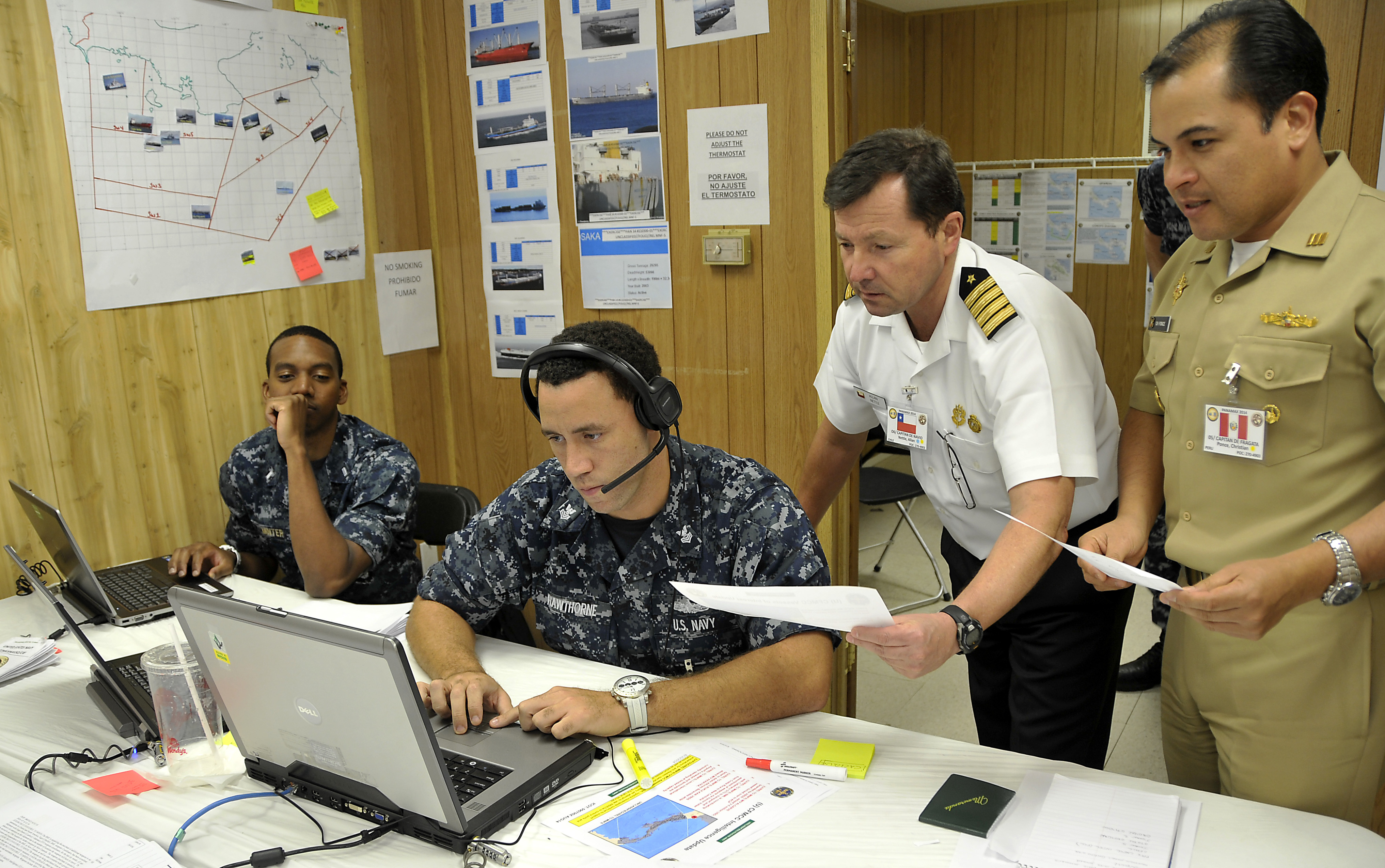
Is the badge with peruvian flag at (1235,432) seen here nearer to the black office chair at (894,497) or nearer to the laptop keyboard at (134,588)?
the black office chair at (894,497)

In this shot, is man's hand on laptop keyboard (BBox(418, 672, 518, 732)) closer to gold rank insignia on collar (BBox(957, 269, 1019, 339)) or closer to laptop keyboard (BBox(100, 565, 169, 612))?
gold rank insignia on collar (BBox(957, 269, 1019, 339))

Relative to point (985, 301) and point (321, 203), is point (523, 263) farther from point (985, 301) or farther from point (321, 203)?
point (985, 301)

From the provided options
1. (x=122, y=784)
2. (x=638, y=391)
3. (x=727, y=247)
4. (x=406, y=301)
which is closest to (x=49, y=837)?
(x=122, y=784)

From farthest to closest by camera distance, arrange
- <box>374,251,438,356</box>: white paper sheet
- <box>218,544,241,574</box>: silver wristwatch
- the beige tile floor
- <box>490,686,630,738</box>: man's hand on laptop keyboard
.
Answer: <box>374,251,438,356</box>: white paper sheet < the beige tile floor < <box>218,544,241,574</box>: silver wristwatch < <box>490,686,630,738</box>: man's hand on laptop keyboard

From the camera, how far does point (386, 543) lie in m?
2.54

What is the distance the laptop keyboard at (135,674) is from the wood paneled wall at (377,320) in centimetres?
94

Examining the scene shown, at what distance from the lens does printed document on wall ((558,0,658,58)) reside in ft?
9.28

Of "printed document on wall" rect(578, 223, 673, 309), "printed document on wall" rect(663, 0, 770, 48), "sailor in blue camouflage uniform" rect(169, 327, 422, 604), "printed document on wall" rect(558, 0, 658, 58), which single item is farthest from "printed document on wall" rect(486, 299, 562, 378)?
"printed document on wall" rect(663, 0, 770, 48)

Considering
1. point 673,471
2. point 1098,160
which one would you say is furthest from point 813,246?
point 1098,160

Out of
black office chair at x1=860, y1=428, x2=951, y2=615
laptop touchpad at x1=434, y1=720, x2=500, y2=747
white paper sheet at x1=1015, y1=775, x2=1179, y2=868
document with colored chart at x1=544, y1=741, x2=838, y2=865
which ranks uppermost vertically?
laptop touchpad at x1=434, y1=720, x2=500, y2=747

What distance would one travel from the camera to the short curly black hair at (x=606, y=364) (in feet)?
5.48

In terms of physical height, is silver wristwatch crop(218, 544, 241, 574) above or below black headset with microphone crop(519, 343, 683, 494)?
below

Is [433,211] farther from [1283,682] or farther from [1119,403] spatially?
[1119,403]

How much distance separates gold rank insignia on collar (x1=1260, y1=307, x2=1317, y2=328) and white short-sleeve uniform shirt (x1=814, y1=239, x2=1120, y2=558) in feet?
1.15
